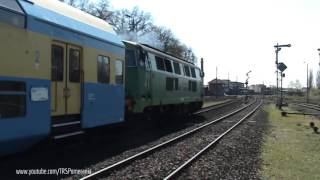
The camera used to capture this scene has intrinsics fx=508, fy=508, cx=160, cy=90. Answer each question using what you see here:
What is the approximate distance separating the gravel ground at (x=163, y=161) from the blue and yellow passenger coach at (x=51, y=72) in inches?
67.9

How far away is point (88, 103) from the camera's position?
498 inches

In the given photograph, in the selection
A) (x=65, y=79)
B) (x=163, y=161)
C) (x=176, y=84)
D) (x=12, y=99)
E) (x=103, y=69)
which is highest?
(x=103, y=69)

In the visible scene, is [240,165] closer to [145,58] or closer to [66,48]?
[66,48]

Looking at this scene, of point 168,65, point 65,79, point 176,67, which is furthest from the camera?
point 176,67

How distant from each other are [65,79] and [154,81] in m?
9.25

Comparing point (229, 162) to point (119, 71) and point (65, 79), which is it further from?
point (65, 79)

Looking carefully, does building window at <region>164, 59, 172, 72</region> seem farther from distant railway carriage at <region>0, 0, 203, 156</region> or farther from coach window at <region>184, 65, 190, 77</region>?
distant railway carriage at <region>0, 0, 203, 156</region>

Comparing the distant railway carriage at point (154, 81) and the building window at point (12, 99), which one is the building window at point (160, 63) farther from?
the building window at point (12, 99)

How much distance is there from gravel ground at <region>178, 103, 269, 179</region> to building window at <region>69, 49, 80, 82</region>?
3.41m

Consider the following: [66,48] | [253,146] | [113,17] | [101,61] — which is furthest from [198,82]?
[113,17]

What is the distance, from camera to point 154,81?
20625mm

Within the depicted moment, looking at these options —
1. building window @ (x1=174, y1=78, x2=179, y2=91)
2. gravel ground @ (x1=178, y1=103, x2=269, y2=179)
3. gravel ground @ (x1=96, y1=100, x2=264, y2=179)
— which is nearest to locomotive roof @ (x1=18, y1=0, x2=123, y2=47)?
gravel ground @ (x1=96, y1=100, x2=264, y2=179)

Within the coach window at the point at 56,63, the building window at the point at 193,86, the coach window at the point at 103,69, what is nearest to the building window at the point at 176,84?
the building window at the point at 193,86

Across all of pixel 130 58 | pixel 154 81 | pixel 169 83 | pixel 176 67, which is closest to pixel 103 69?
pixel 130 58
